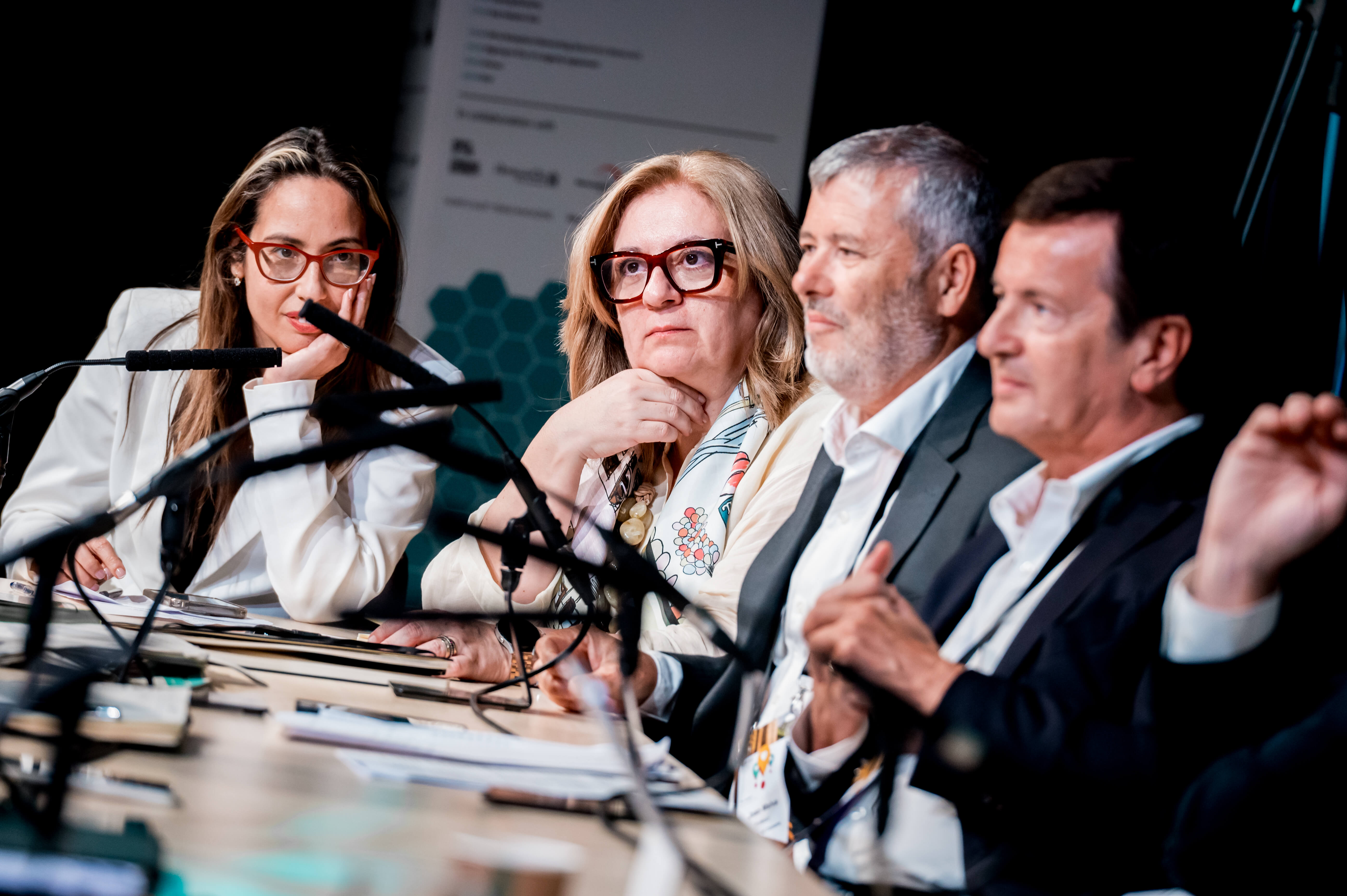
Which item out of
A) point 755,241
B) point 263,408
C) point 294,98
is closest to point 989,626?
point 755,241

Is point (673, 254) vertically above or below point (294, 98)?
below

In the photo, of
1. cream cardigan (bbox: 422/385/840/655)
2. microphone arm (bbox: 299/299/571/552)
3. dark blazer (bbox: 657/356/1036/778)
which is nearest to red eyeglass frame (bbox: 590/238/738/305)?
cream cardigan (bbox: 422/385/840/655)

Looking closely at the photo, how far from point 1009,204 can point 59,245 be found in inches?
117

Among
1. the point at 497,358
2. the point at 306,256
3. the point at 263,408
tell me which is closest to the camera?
the point at 263,408

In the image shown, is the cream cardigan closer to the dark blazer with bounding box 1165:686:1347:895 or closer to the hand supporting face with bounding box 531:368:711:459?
the hand supporting face with bounding box 531:368:711:459

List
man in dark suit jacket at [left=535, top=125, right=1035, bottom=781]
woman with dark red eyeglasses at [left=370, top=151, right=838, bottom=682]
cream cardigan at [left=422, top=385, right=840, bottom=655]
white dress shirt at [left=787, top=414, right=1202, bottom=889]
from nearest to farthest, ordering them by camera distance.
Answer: white dress shirt at [left=787, top=414, right=1202, bottom=889] → man in dark suit jacket at [left=535, top=125, right=1035, bottom=781] → cream cardigan at [left=422, top=385, right=840, bottom=655] → woman with dark red eyeglasses at [left=370, top=151, right=838, bottom=682]

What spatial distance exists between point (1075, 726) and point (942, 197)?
746 millimetres

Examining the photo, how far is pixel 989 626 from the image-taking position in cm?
113

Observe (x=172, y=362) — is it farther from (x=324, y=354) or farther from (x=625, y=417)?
(x=324, y=354)

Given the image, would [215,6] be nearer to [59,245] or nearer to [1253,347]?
[59,245]

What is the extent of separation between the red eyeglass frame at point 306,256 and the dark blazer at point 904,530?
3.98 ft

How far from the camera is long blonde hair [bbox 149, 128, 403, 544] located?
2404 millimetres

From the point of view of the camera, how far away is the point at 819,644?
3.35 ft

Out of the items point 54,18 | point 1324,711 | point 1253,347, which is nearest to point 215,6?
point 54,18
